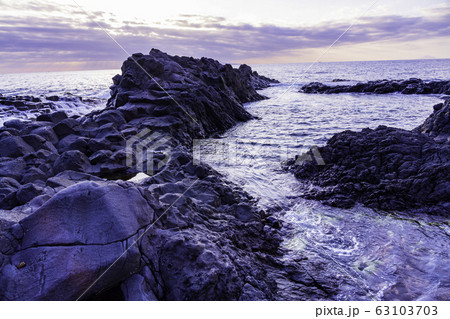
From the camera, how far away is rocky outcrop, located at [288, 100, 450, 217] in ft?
30.3

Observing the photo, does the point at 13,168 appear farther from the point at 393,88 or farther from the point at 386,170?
the point at 393,88

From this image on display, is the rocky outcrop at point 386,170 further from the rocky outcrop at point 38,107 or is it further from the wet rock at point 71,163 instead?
the rocky outcrop at point 38,107

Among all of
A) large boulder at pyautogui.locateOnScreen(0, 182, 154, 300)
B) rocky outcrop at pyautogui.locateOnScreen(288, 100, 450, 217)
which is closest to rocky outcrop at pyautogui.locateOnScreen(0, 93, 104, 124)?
rocky outcrop at pyautogui.locateOnScreen(288, 100, 450, 217)

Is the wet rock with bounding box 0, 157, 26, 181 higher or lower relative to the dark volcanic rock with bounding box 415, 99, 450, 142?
lower

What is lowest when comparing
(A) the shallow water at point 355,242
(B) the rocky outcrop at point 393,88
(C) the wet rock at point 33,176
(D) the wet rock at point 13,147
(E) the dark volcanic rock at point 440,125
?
(A) the shallow water at point 355,242

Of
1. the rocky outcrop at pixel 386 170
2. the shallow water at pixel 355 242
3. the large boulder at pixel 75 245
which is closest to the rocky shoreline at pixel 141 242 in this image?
the large boulder at pixel 75 245

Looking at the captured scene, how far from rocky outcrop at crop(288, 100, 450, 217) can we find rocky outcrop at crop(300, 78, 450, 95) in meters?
38.7

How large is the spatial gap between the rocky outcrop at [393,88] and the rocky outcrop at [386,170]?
38.7 m

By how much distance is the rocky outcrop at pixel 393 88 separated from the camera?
4456cm

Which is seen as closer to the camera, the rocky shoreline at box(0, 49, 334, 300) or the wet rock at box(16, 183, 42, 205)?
the rocky shoreline at box(0, 49, 334, 300)

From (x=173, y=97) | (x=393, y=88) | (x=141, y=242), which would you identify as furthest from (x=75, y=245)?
(x=393, y=88)

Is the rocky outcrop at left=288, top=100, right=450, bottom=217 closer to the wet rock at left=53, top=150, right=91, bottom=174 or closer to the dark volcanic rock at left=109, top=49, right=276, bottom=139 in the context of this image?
the wet rock at left=53, top=150, right=91, bottom=174

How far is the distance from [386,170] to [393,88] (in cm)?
4523

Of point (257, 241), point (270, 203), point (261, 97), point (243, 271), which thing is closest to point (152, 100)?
point (270, 203)
